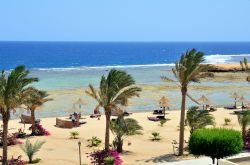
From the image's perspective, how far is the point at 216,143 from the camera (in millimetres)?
17906

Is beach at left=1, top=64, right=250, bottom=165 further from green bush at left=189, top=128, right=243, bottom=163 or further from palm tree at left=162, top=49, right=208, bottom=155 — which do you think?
green bush at left=189, top=128, right=243, bottom=163

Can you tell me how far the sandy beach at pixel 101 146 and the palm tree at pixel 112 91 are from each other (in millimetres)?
2691

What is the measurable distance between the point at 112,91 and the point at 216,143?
5.86 metres

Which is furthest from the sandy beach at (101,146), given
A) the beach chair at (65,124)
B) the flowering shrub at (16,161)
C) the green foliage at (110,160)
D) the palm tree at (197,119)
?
the green foliage at (110,160)

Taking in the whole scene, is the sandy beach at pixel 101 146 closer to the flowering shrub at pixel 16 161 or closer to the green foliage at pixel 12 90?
the flowering shrub at pixel 16 161

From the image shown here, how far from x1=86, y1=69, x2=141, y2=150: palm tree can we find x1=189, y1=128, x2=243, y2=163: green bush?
4512 millimetres

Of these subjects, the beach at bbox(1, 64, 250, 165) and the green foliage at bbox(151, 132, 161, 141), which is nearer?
the beach at bbox(1, 64, 250, 165)

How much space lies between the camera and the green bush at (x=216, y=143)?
17938mm

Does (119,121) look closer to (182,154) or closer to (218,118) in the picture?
(182,154)

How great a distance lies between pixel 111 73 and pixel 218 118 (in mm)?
16961

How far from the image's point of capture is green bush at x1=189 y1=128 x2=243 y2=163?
706 inches

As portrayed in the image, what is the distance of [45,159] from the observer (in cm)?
2302

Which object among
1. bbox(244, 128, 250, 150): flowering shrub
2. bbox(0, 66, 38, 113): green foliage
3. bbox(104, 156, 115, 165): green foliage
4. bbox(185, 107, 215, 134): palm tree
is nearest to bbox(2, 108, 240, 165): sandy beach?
bbox(185, 107, 215, 134): palm tree

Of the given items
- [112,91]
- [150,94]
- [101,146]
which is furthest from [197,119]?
[150,94]
